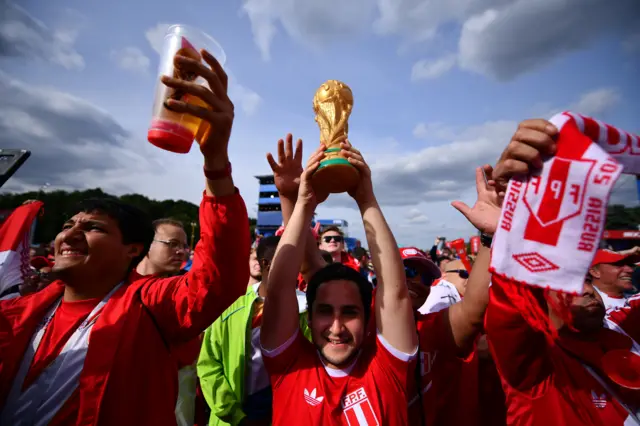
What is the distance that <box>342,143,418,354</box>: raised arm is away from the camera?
5.95ft

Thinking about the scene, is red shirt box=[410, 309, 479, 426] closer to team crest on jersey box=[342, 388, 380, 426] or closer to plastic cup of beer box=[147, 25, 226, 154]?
team crest on jersey box=[342, 388, 380, 426]

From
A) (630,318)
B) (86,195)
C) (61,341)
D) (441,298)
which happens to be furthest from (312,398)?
(86,195)

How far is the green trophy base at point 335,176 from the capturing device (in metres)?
2.00

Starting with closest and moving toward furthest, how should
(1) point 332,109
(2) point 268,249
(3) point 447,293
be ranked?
1. (1) point 332,109
2. (2) point 268,249
3. (3) point 447,293

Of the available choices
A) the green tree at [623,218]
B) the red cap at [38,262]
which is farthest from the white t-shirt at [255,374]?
the green tree at [623,218]

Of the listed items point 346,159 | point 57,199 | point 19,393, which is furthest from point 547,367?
point 57,199

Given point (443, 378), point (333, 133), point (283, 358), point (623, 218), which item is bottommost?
point (443, 378)

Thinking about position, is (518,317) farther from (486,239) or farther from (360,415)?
(360,415)

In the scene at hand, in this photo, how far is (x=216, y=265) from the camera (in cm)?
155

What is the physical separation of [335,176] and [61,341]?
1.81 metres

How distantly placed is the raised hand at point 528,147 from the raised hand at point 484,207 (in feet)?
1.87

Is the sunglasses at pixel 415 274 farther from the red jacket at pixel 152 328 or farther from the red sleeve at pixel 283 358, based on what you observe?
the red jacket at pixel 152 328

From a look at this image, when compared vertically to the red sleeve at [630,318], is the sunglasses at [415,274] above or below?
above

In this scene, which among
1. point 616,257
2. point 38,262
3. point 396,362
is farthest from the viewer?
point 616,257
